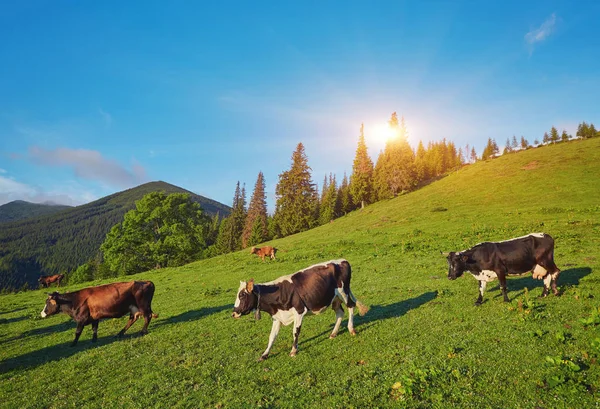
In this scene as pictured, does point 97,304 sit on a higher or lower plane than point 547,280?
higher

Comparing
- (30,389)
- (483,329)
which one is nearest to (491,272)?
(483,329)

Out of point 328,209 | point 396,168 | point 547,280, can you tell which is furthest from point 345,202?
point 547,280

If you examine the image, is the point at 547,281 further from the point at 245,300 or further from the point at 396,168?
the point at 396,168

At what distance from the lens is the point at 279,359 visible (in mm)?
9562

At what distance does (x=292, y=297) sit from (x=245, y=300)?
1473 millimetres

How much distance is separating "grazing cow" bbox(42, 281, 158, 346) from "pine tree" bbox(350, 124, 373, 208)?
65.1 m

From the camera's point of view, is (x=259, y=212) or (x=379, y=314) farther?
(x=259, y=212)

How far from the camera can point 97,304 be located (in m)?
13.6

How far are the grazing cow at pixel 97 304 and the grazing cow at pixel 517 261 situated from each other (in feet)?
47.2

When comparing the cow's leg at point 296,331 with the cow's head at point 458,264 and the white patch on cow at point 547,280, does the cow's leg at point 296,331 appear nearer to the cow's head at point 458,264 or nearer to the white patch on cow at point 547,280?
the cow's head at point 458,264

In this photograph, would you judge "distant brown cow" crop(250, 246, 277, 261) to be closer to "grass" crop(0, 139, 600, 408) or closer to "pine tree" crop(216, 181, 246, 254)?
"grass" crop(0, 139, 600, 408)

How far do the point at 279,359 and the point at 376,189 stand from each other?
230 ft

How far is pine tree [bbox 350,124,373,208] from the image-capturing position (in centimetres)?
7600

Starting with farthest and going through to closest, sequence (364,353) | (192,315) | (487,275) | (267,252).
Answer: (267,252)
(192,315)
(487,275)
(364,353)
